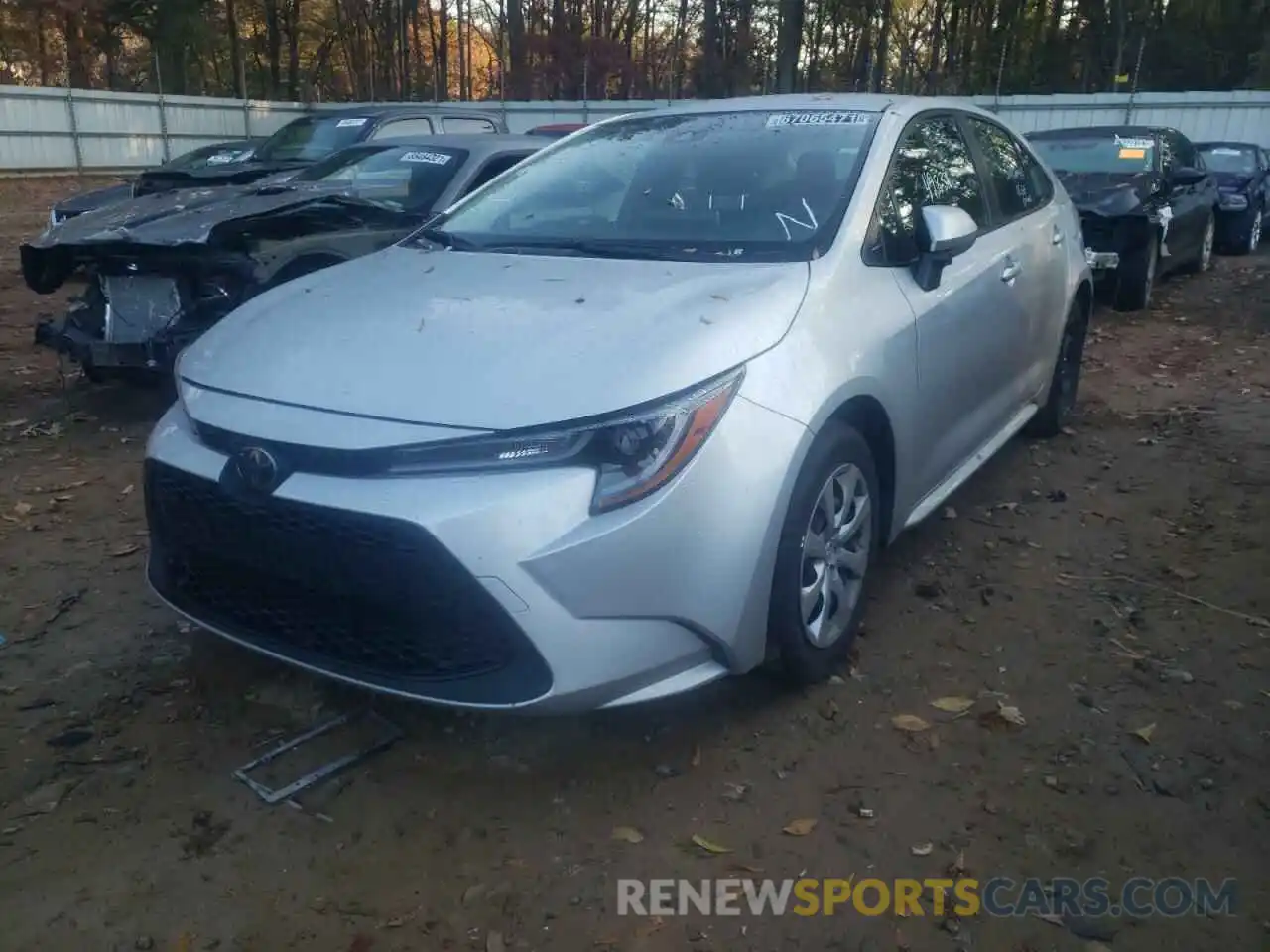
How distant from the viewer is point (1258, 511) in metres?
4.52

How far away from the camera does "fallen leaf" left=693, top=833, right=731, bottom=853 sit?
2.50m

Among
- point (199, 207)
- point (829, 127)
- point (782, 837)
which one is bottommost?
point (782, 837)

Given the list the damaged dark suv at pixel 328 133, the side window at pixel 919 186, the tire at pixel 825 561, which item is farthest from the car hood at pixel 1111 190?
the tire at pixel 825 561

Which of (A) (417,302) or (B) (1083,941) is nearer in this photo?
(B) (1083,941)

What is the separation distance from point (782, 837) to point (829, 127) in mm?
2470

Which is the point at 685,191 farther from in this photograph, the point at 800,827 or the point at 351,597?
the point at 800,827

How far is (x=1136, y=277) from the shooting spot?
8.88m

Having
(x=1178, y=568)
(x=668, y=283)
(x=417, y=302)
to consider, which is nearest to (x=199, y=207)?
(x=417, y=302)

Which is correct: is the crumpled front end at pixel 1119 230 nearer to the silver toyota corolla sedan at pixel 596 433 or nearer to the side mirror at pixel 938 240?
the silver toyota corolla sedan at pixel 596 433

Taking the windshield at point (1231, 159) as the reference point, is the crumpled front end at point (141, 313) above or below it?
below

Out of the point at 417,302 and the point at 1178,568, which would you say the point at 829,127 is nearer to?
the point at 417,302

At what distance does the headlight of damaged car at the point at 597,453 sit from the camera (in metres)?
2.41

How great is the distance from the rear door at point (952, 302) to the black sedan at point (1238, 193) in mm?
10538

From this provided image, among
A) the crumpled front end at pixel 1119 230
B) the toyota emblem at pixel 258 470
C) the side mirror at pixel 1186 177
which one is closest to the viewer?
the toyota emblem at pixel 258 470
